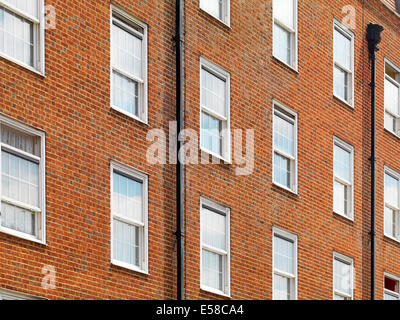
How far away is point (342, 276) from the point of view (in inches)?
1200

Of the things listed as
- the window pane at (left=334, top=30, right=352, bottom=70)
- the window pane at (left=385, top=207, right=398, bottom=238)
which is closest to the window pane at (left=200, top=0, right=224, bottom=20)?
the window pane at (left=334, top=30, right=352, bottom=70)

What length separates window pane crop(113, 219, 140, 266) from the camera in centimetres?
2264

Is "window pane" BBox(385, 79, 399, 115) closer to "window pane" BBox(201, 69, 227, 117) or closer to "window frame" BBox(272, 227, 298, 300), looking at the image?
"window frame" BBox(272, 227, 298, 300)

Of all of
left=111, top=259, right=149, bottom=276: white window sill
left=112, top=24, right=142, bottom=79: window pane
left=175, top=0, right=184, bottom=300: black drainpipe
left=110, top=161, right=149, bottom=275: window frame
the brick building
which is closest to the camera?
the brick building

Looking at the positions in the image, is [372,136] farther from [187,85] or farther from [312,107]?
[187,85]

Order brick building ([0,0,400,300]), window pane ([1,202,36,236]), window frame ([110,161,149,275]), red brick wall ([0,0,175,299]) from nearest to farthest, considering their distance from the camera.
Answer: window pane ([1,202,36,236])
red brick wall ([0,0,175,299])
brick building ([0,0,400,300])
window frame ([110,161,149,275])

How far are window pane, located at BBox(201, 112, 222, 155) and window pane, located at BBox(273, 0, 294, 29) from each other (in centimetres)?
422

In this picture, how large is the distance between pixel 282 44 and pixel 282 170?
3.18 m

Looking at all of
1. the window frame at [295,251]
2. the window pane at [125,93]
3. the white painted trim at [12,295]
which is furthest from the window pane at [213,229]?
the white painted trim at [12,295]

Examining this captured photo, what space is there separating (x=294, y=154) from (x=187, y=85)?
4.71 meters

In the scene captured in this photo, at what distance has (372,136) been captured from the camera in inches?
1287

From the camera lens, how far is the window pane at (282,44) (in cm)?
2895

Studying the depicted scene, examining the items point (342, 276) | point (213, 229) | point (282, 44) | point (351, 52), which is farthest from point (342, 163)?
point (213, 229)

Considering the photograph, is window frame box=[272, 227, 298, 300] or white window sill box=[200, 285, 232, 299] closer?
white window sill box=[200, 285, 232, 299]
